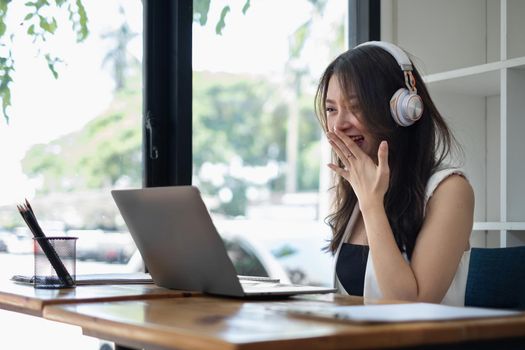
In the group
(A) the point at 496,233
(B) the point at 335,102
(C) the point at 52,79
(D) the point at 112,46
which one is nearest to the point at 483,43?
(A) the point at 496,233

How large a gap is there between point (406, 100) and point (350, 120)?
0.17 m

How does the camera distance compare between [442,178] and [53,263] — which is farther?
[442,178]

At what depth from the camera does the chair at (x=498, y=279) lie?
224 centimetres

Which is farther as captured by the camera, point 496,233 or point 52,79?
point 496,233

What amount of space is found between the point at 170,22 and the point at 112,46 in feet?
0.67

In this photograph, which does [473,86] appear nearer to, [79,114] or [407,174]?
[407,174]

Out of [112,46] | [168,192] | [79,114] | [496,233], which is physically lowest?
[496,233]

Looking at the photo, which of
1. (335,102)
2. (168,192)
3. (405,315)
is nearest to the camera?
(405,315)

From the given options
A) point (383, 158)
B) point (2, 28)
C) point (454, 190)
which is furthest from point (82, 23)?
point (454, 190)

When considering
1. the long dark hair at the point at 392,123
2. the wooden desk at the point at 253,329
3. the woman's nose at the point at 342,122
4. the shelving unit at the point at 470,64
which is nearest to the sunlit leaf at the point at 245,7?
the shelving unit at the point at 470,64

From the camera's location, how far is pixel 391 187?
222 cm

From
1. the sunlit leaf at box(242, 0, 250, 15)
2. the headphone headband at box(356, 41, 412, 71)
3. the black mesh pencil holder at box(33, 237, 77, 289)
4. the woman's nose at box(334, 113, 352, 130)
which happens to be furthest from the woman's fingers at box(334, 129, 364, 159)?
the sunlit leaf at box(242, 0, 250, 15)

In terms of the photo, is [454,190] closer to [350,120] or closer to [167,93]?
[350,120]

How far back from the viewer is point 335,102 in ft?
7.45
